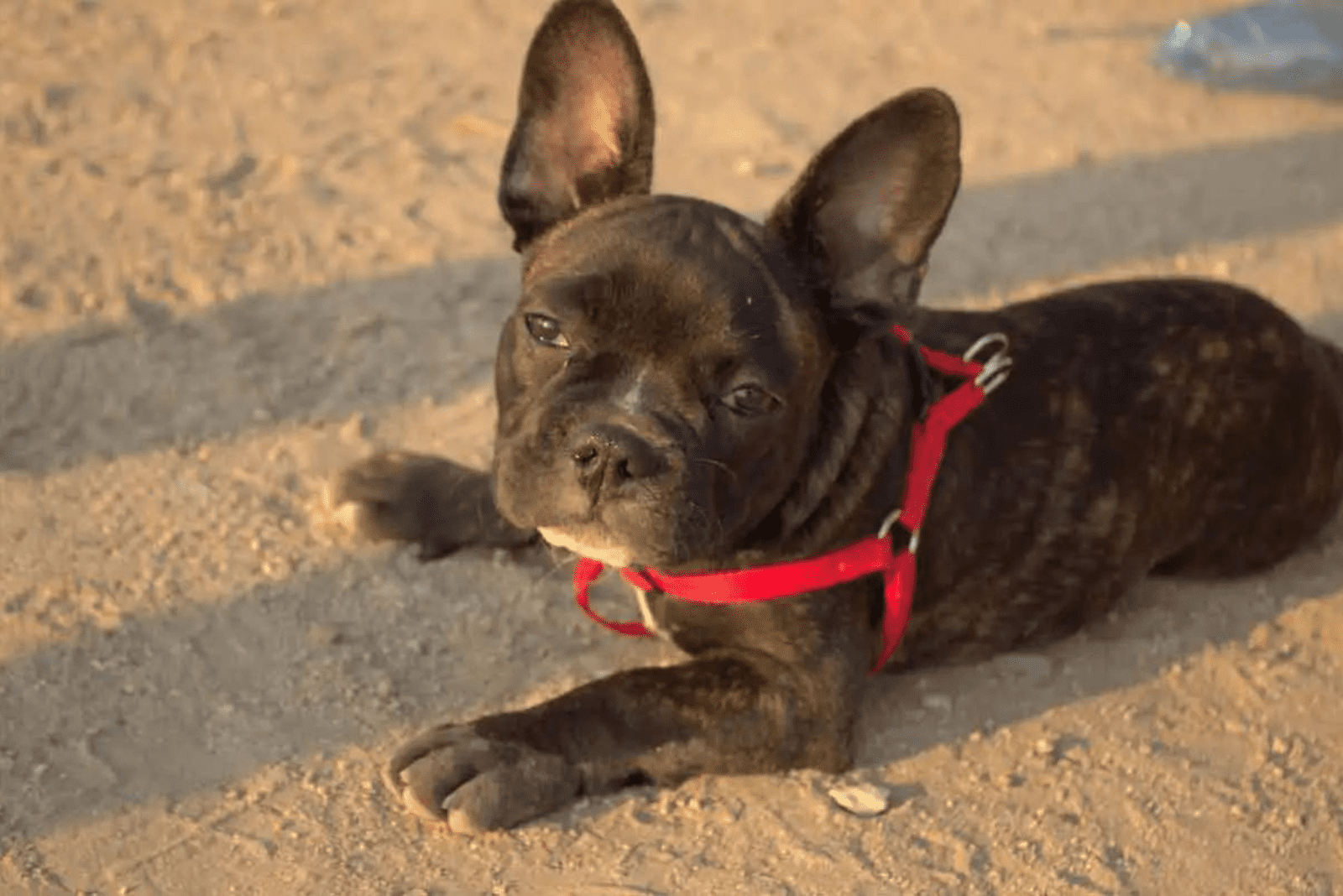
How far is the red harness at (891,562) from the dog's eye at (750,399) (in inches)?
19.4

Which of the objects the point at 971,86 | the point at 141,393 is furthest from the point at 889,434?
the point at 971,86

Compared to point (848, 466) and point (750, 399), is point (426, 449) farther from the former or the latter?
point (750, 399)

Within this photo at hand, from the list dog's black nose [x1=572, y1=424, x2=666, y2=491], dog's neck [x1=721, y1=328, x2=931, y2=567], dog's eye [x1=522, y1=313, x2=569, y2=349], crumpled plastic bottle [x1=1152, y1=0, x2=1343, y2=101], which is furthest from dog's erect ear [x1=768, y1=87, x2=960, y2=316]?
crumpled plastic bottle [x1=1152, y1=0, x2=1343, y2=101]

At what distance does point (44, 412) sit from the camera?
582 cm

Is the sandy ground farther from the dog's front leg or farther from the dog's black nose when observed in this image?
the dog's black nose

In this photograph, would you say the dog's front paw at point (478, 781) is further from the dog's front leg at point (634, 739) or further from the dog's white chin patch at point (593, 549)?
the dog's white chin patch at point (593, 549)

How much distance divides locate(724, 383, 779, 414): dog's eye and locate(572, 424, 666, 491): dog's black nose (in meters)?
0.28

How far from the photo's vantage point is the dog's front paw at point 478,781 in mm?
4383

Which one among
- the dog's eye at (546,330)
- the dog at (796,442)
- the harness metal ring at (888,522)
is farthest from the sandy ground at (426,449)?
the dog's eye at (546,330)

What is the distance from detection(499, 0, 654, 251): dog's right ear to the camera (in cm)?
438

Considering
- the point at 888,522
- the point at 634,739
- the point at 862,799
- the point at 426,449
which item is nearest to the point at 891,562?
the point at 888,522

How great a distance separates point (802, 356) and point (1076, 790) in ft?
4.97

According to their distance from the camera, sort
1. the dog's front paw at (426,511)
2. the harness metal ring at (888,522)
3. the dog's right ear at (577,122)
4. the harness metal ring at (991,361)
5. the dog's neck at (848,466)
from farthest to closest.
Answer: the dog's front paw at (426,511), the harness metal ring at (991,361), the harness metal ring at (888,522), the dog's neck at (848,466), the dog's right ear at (577,122)

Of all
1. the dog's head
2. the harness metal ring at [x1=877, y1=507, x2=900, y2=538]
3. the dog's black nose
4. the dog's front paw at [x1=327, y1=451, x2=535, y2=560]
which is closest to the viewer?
the dog's black nose
